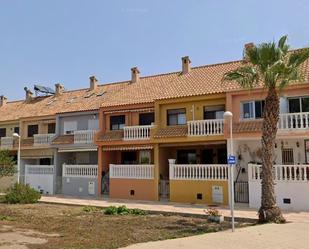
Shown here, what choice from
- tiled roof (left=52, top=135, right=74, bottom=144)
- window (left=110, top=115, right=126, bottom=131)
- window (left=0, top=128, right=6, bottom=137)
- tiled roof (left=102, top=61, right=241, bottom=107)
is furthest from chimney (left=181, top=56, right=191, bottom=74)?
window (left=0, top=128, right=6, bottom=137)

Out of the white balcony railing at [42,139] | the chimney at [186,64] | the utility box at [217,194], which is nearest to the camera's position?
the utility box at [217,194]

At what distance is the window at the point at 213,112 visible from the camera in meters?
25.2

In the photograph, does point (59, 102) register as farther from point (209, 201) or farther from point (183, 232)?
point (183, 232)

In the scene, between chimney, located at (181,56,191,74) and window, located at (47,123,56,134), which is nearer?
chimney, located at (181,56,191,74)

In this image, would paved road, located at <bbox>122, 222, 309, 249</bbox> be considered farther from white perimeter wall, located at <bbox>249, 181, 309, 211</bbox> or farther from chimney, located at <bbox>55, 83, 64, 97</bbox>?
chimney, located at <bbox>55, 83, 64, 97</bbox>

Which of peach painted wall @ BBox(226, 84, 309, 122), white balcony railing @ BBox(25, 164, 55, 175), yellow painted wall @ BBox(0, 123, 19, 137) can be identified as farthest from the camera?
yellow painted wall @ BBox(0, 123, 19, 137)

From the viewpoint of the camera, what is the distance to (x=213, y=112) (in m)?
25.5

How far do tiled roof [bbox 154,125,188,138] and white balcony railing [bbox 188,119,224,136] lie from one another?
0.63m

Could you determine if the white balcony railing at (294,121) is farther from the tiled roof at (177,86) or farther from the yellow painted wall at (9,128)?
the yellow painted wall at (9,128)

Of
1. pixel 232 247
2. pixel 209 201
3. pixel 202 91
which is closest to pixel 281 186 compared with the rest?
pixel 209 201

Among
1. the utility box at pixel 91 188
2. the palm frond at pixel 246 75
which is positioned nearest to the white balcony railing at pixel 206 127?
the palm frond at pixel 246 75

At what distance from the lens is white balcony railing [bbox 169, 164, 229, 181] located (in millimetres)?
22891

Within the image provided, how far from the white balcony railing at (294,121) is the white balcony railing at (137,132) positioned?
29.9ft

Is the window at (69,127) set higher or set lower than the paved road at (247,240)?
higher
